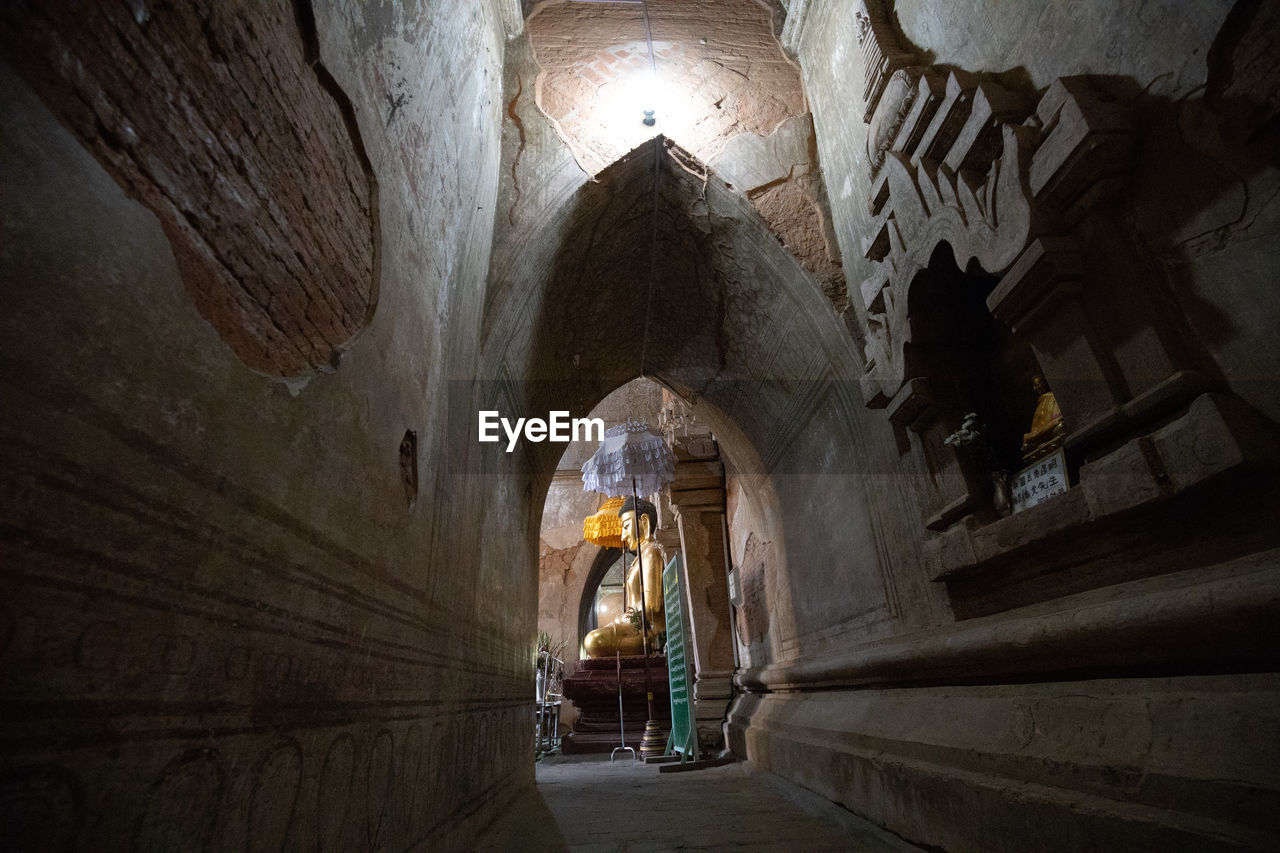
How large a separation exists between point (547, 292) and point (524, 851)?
2983 mm

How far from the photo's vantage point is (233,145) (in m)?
1.18

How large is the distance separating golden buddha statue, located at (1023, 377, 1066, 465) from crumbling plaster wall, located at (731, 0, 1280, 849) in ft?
1.64

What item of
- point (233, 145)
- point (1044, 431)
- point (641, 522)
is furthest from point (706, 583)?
point (233, 145)

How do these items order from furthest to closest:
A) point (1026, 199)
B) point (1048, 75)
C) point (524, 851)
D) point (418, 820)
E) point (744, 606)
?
point (744, 606) → point (524, 851) → point (418, 820) → point (1048, 75) → point (1026, 199)

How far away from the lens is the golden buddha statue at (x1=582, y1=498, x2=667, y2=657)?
352 inches

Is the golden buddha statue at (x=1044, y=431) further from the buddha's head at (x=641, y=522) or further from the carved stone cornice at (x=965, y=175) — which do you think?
the buddha's head at (x=641, y=522)

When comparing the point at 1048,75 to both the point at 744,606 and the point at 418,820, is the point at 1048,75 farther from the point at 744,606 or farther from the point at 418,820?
the point at 744,606

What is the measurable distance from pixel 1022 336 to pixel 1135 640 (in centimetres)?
87

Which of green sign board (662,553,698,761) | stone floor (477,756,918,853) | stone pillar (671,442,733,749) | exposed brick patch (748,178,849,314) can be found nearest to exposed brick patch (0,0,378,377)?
stone floor (477,756,918,853)

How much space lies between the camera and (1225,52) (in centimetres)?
129

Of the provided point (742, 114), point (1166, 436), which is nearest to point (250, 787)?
point (1166, 436)

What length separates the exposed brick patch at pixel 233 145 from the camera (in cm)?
87

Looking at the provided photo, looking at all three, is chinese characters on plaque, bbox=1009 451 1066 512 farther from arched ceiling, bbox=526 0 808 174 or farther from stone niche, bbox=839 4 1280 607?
arched ceiling, bbox=526 0 808 174

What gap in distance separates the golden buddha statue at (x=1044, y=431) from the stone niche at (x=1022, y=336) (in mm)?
113
